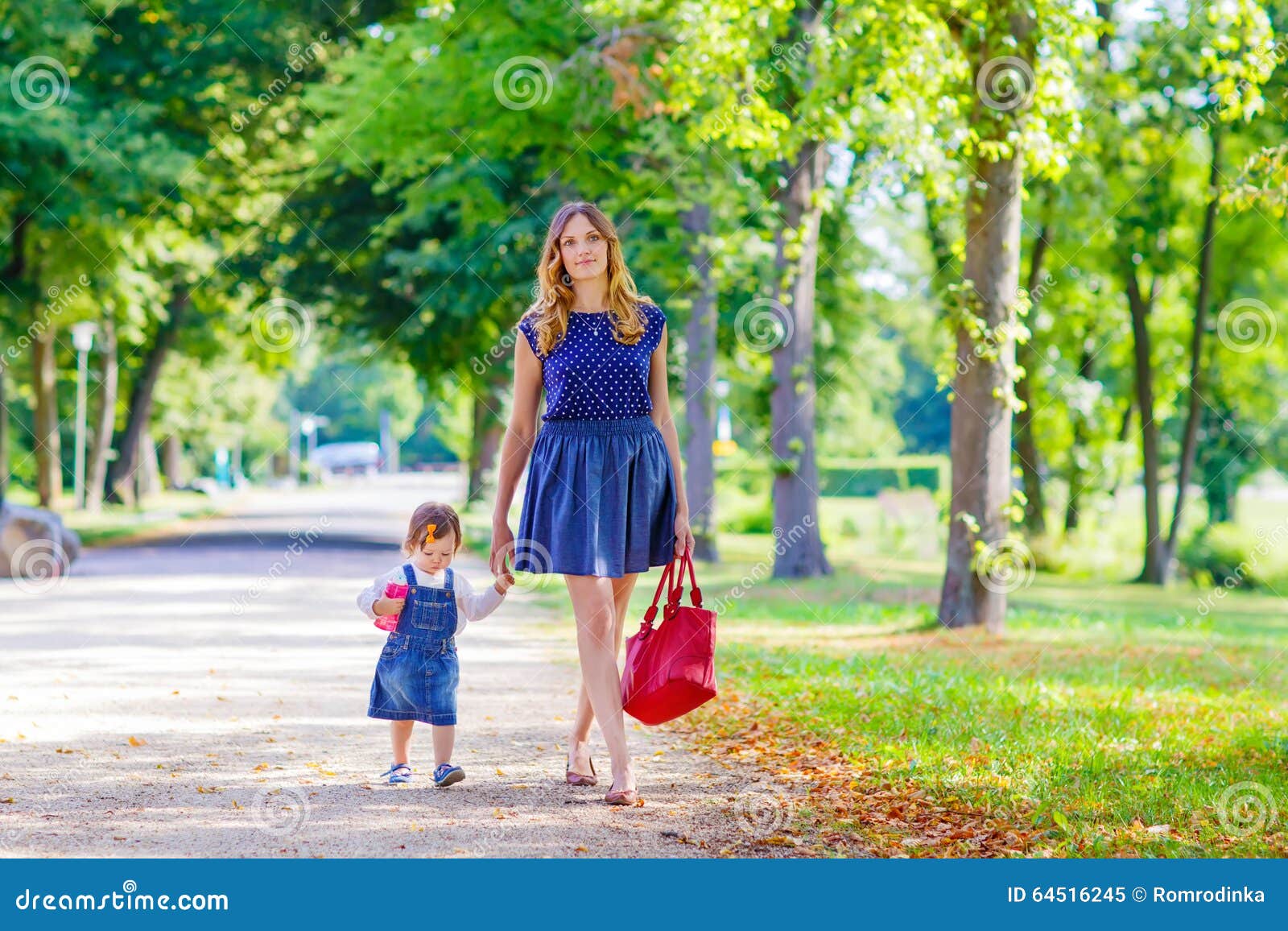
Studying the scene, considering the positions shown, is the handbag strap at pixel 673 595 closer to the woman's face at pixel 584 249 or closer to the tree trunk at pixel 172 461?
the woman's face at pixel 584 249

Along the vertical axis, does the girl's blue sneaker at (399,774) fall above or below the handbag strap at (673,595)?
below

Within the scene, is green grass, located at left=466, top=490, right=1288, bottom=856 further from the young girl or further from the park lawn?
the young girl

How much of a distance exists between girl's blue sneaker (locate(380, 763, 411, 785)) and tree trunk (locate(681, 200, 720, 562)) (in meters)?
14.1

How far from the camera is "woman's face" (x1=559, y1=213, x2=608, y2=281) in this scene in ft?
17.1

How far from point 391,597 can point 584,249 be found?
4.95 feet

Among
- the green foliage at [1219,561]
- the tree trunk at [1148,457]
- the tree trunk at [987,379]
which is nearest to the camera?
the tree trunk at [987,379]

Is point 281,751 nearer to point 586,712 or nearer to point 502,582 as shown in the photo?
point 586,712

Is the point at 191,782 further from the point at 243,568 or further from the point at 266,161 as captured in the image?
the point at 266,161

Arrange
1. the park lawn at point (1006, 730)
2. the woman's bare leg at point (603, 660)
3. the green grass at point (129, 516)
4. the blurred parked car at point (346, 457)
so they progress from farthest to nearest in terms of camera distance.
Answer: the blurred parked car at point (346, 457) → the green grass at point (129, 516) → the woman's bare leg at point (603, 660) → the park lawn at point (1006, 730)

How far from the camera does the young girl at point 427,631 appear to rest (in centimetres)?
539

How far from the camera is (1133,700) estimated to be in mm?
8305

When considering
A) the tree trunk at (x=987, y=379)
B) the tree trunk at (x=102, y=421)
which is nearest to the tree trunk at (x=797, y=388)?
the tree trunk at (x=987, y=379)

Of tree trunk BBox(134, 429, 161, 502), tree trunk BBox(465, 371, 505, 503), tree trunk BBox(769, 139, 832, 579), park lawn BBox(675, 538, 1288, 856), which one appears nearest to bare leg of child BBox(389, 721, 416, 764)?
park lawn BBox(675, 538, 1288, 856)

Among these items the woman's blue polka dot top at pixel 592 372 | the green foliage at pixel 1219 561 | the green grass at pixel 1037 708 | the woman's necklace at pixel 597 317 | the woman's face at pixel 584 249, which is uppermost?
the woman's face at pixel 584 249
